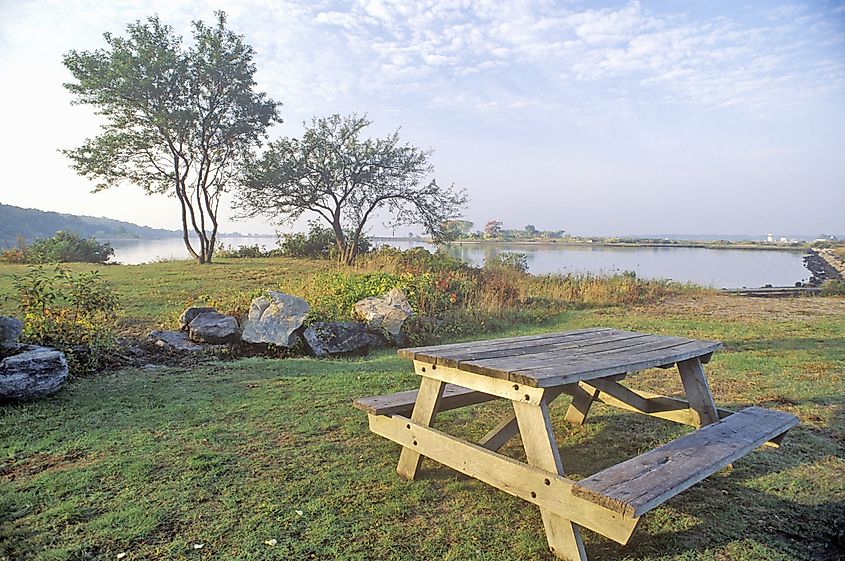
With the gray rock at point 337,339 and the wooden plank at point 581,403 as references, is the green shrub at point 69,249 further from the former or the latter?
the wooden plank at point 581,403

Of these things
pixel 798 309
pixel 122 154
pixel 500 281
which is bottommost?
pixel 798 309

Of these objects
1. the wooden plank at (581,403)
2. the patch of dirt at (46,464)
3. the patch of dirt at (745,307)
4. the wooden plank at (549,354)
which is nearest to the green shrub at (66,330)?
the patch of dirt at (46,464)

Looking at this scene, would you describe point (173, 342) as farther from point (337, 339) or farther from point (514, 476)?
point (514, 476)

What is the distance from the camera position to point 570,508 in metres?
2.18

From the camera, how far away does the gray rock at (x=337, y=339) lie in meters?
6.73

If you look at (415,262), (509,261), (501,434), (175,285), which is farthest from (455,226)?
(501,434)

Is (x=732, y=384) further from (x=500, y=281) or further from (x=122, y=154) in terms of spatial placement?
(x=122, y=154)

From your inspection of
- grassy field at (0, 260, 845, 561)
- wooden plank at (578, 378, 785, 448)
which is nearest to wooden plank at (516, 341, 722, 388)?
wooden plank at (578, 378, 785, 448)

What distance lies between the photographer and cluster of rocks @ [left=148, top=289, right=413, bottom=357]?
21.5ft

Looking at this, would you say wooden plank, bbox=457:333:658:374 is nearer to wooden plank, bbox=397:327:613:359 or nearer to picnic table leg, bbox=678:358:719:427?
wooden plank, bbox=397:327:613:359

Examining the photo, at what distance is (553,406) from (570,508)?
2512 millimetres

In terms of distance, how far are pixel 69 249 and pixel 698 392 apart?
66.2 ft

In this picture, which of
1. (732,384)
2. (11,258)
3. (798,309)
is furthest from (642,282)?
(11,258)

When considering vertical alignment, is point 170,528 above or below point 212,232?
below
